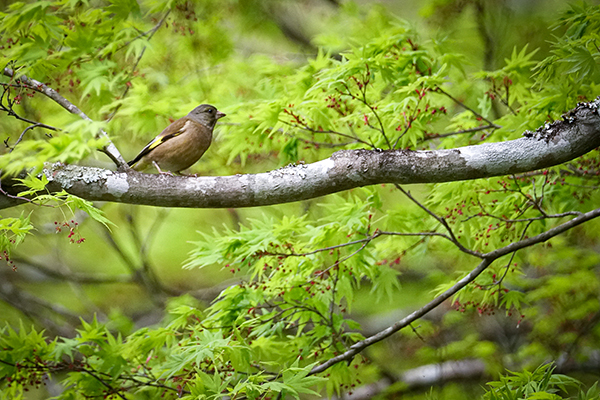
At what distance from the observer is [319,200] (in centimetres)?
670

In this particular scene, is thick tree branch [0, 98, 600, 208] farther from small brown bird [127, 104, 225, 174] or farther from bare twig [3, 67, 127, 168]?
small brown bird [127, 104, 225, 174]

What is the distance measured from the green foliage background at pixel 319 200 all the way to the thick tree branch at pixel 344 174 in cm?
22

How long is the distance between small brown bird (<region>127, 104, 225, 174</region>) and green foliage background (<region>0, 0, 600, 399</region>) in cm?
28

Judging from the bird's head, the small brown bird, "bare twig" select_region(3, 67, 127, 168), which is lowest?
the small brown bird

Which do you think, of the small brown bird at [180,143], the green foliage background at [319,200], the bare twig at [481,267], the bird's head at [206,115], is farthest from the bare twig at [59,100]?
the bare twig at [481,267]

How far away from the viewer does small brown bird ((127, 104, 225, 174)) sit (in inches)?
164

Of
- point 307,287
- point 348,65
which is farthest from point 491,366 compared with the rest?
point 348,65

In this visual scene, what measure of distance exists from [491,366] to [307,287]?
142 inches

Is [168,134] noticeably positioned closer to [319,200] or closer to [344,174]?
[344,174]

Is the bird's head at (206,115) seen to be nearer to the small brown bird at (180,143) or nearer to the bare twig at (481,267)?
the small brown bird at (180,143)

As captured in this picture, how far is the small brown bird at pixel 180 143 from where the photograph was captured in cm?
416

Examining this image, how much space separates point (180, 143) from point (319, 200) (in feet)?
9.42

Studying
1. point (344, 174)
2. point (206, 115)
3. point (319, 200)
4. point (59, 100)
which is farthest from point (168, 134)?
point (319, 200)

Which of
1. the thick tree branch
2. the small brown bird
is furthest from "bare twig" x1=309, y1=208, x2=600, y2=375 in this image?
the small brown bird
